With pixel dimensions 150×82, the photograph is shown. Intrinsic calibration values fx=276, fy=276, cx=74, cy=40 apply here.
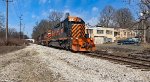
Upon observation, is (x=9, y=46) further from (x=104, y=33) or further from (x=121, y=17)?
(x=121, y=17)

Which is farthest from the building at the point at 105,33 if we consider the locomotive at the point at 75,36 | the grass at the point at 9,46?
the locomotive at the point at 75,36

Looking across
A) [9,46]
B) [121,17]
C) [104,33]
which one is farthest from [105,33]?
[9,46]

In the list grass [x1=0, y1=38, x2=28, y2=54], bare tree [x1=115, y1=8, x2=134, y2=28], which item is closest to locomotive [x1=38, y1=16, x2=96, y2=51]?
grass [x1=0, y1=38, x2=28, y2=54]

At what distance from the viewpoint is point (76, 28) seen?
91.9 ft

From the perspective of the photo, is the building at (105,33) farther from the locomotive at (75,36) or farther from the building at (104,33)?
the locomotive at (75,36)

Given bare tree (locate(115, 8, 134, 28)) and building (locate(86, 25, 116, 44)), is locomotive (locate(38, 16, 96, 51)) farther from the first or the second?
bare tree (locate(115, 8, 134, 28))

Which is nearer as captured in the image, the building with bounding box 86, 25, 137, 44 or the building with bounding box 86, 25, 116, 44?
the building with bounding box 86, 25, 137, 44

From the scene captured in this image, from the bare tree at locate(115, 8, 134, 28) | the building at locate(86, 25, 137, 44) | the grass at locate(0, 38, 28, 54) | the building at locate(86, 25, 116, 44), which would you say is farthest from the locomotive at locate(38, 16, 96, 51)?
the bare tree at locate(115, 8, 134, 28)

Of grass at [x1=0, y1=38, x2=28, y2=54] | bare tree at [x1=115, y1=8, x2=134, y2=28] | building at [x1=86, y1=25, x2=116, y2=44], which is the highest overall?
bare tree at [x1=115, y1=8, x2=134, y2=28]

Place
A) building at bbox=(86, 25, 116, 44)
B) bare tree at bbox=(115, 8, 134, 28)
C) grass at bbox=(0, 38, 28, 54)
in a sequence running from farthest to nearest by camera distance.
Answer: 1. bare tree at bbox=(115, 8, 134, 28)
2. building at bbox=(86, 25, 116, 44)
3. grass at bbox=(0, 38, 28, 54)

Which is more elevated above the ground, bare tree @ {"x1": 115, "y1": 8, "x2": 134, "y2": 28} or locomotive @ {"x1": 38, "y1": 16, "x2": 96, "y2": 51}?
bare tree @ {"x1": 115, "y1": 8, "x2": 134, "y2": 28}

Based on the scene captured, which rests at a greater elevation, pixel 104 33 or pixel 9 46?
pixel 104 33

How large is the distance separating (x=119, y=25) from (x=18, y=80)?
117607 millimetres

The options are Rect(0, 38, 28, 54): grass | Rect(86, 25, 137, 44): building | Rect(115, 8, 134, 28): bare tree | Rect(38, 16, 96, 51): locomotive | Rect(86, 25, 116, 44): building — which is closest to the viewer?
Rect(38, 16, 96, 51): locomotive
